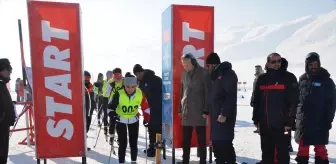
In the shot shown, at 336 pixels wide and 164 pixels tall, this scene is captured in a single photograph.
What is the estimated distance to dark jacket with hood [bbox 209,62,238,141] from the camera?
15.2ft

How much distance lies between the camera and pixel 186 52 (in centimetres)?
579

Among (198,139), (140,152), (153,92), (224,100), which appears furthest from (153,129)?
(224,100)

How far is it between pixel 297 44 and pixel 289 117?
97.1 m

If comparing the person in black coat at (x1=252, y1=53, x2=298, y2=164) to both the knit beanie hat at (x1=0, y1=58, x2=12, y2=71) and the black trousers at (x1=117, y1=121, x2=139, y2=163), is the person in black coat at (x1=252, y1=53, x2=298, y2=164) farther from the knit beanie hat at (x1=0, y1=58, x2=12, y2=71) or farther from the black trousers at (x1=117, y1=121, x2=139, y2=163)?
the knit beanie hat at (x1=0, y1=58, x2=12, y2=71)

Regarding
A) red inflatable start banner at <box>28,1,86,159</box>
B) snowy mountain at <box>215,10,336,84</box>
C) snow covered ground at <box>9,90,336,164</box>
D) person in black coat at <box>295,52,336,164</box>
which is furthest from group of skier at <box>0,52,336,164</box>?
snowy mountain at <box>215,10,336,84</box>

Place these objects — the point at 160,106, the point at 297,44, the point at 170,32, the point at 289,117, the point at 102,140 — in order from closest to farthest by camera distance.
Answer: the point at 289,117 → the point at 170,32 → the point at 160,106 → the point at 102,140 → the point at 297,44

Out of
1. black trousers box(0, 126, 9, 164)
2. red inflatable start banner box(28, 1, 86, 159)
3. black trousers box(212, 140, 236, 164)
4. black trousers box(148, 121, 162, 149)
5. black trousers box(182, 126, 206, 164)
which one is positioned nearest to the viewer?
black trousers box(0, 126, 9, 164)

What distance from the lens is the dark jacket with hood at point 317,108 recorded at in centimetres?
487

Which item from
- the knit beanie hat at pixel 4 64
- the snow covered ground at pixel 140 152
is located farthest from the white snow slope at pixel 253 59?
the knit beanie hat at pixel 4 64

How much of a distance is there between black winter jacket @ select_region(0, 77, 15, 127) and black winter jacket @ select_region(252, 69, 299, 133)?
12.0 feet

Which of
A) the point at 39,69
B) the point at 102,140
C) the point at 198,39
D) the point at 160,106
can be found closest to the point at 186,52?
the point at 198,39

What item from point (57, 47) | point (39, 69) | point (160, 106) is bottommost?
point (160, 106)

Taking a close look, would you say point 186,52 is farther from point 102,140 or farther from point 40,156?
point 102,140

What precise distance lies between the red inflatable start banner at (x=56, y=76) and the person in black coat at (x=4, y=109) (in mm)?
400
